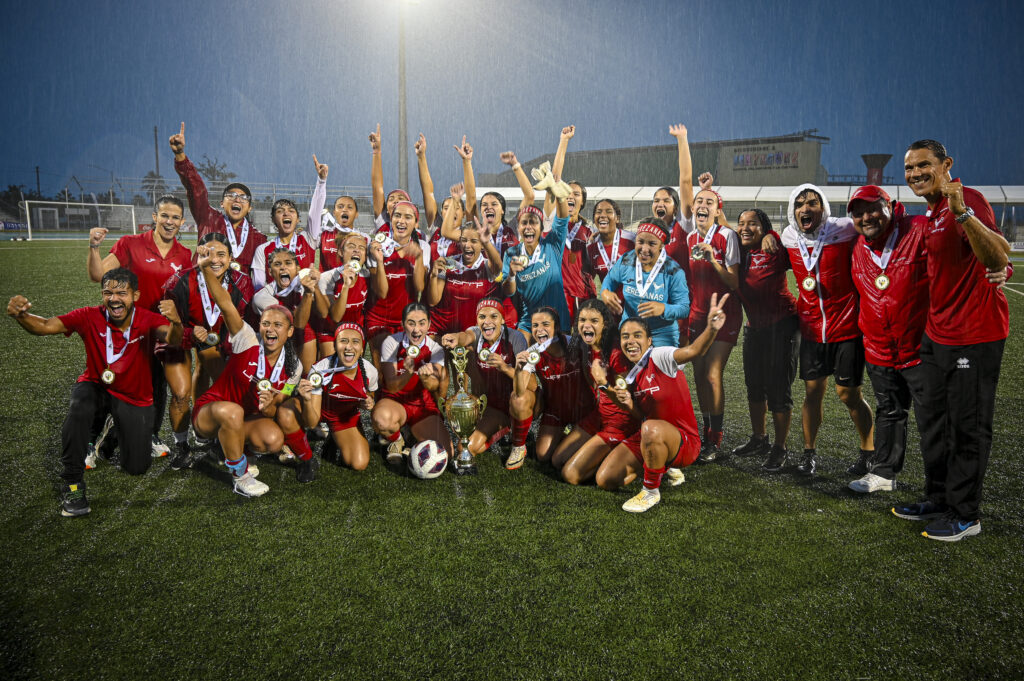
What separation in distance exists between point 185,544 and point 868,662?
10.6ft

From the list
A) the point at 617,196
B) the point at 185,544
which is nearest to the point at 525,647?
the point at 185,544

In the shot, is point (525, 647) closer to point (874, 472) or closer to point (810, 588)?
point (810, 588)

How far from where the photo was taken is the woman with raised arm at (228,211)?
500cm

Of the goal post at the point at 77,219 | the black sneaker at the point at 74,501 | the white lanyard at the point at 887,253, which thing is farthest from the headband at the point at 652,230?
the goal post at the point at 77,219

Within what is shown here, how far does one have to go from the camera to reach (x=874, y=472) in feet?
12.9

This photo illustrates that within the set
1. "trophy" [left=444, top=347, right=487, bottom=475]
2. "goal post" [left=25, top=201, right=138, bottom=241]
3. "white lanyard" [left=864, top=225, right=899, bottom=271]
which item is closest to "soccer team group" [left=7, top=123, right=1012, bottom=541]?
"white lanyard" [left=864, top=225, right=899, bottom=271]

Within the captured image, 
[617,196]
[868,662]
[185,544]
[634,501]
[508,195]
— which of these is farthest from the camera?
[508,195]

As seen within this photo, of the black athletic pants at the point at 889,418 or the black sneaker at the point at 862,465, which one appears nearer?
the black athletic pants at the point at 889,418

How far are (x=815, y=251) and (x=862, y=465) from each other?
1.52 m

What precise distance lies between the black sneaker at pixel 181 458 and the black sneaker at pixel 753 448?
3.98m

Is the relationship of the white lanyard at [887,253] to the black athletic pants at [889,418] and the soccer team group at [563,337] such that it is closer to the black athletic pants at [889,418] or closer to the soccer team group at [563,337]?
the soccer team group at [563,337]

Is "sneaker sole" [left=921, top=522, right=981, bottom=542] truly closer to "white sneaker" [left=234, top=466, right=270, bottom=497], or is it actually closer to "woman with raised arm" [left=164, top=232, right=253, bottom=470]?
"white sneaker" [left=234, top=466, right=270, bottom=497]

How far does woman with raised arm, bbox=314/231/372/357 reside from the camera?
181 inches

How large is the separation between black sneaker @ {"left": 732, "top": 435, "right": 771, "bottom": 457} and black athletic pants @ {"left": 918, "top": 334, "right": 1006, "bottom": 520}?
130 cm
